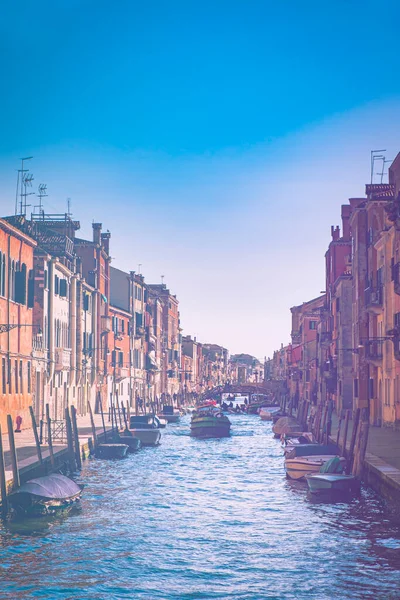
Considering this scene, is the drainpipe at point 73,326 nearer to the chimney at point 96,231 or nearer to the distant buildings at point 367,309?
the chimney at point 96,231

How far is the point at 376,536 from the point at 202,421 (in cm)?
3663

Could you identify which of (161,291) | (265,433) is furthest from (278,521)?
(161,291)

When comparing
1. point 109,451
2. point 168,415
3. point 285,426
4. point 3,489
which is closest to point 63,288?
point 109,451

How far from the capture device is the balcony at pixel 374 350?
136 feet

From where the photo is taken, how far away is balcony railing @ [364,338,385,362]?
41281 millimetres

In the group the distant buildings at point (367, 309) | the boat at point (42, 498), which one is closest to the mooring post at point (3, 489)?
the boat at point (42, 498)

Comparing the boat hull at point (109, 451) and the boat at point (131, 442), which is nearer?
the boat hull at point (109, 451)

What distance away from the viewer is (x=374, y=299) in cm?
4088

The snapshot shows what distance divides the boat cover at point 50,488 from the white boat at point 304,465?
916 centimetres

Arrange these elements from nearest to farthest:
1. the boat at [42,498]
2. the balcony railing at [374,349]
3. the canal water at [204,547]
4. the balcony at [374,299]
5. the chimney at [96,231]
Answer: the canal water at [204,547] → the boat at [42,498] → the balcony at [374,299] → the balcony railing at [374,349] → the chimney at [96,231]

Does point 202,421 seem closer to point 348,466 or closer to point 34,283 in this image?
point 34,283

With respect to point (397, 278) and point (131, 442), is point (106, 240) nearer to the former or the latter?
point (131, 442)

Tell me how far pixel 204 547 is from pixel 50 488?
5219mm

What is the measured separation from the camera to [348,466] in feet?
89.4
